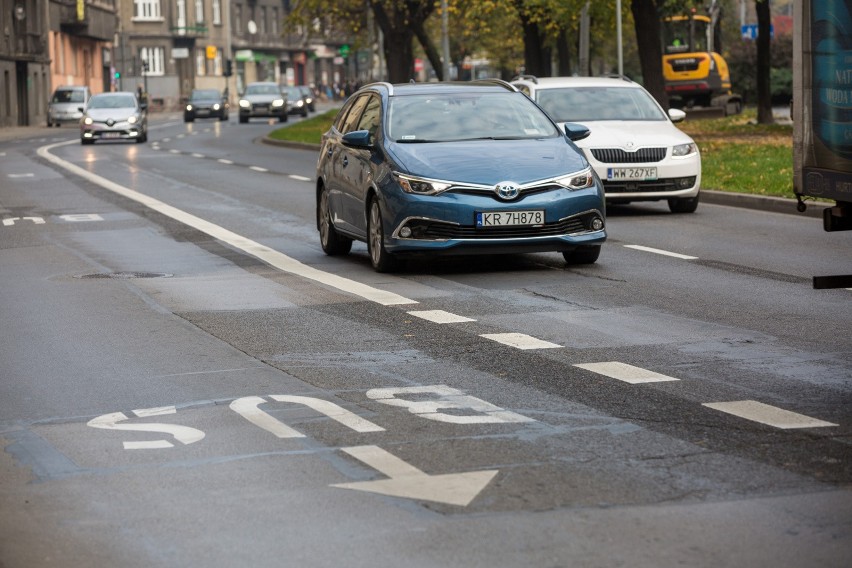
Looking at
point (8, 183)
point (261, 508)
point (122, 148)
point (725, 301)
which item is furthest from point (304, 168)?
point (261, 508)

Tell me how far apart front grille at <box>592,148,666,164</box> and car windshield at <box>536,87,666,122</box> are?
3.73ft

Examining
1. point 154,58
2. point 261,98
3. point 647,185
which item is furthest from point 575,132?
point 154,58

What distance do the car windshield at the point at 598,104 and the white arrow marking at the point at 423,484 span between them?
15516 millimetres

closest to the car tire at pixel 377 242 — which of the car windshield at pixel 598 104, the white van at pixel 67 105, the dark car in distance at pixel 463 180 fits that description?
the dark car in distance at pixel 463 180

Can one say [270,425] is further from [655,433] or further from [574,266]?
[574,266]

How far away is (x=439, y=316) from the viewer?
11.6 meters

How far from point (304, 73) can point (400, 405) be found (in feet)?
460

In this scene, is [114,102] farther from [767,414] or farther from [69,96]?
[767,414]

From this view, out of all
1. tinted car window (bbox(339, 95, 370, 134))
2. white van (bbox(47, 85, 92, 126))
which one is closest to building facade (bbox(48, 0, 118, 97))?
white van (bbox(47, 85, 92, 126))

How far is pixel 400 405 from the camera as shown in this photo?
8.13m

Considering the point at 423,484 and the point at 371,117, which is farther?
the point at 371,117

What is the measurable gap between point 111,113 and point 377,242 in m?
38.9

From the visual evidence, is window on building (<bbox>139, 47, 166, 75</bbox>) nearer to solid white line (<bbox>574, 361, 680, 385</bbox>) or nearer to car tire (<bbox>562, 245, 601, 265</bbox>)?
car tire (<bbox>562, 245, 601, 265</bbox>)

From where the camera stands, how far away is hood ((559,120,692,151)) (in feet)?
68.2
